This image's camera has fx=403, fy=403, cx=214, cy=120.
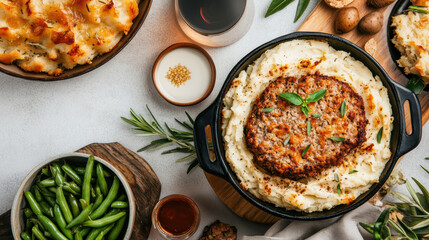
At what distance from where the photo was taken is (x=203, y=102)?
12.6 feet

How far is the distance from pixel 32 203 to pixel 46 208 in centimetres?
13

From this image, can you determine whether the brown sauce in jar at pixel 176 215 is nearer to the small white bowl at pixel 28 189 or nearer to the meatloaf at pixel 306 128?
the small white bowl at pixel 28 189

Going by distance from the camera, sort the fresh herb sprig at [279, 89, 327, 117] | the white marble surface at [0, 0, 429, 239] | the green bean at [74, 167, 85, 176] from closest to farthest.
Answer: the fresh herb sprig at [279, 89, 327, 117], the green bean at [74, 167, 85, 176], the white marble surface at [0, 0, 429, 239]

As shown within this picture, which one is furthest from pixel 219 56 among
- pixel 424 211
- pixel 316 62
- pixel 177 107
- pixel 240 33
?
pixel 424 211

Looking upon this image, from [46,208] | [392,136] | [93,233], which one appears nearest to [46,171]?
[46,208]

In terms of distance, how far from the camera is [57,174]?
3.40 metres

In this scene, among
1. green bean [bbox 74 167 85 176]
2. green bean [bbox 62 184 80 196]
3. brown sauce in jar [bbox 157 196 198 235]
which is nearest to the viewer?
green bean [bbox 62 184 80 196]

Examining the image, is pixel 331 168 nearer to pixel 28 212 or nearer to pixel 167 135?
pixel 167 135

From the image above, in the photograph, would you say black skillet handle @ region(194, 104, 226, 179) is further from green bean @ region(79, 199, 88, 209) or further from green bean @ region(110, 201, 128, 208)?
green bean @ region(79, 199, 88, 209)

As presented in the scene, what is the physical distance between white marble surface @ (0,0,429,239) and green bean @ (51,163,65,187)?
52cm

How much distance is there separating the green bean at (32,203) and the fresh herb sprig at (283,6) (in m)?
2.61

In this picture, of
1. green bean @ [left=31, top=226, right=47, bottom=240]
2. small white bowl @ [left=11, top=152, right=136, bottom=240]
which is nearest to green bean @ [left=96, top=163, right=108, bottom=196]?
small white bowl @ [left=11, top=152, right=136, bottom=240]

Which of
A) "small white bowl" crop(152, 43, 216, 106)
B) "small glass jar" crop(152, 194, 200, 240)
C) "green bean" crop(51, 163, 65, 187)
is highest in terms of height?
"small white bowl" crop(152, 43, 216, 106)

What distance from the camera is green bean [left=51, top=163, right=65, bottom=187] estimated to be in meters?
3.40
